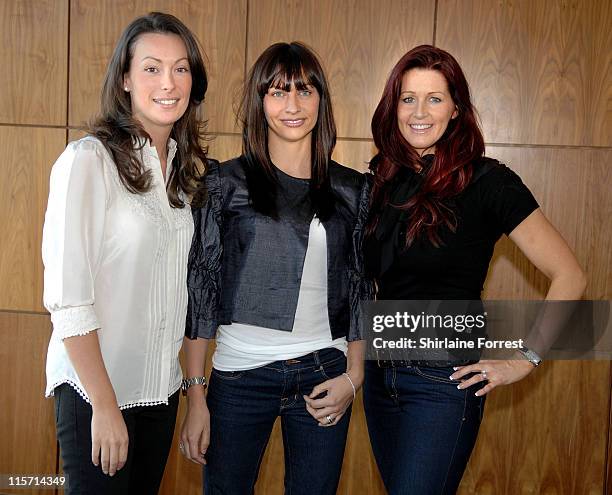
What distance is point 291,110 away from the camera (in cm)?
203

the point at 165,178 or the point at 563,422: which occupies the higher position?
the point at 165,178

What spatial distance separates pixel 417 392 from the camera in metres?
1.94

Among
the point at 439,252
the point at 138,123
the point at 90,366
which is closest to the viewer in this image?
the point at 90,366

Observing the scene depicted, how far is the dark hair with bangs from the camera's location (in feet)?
6.66

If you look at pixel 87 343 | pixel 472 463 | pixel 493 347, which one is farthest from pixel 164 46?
pixel 472 463

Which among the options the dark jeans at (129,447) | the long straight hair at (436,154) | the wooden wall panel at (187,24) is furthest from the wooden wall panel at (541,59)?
the dark jeans at (129,447)

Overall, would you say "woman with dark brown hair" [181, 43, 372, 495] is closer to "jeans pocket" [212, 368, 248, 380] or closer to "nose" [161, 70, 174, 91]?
"jeans pocket" [212, 368, 248, 380]

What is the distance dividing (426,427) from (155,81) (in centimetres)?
117

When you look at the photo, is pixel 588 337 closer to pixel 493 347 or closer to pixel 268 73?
pixel 493 347

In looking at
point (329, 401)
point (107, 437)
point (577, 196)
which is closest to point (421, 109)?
point (329, 401)

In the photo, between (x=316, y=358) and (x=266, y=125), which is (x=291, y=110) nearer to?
(x=266, y=125)

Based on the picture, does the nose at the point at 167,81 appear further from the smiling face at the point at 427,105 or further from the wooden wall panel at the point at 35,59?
the wooden wall panel at the point at 35,59

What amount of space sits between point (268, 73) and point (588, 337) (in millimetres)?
2219

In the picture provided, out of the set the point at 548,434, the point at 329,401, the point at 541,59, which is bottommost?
the point at 548,434
